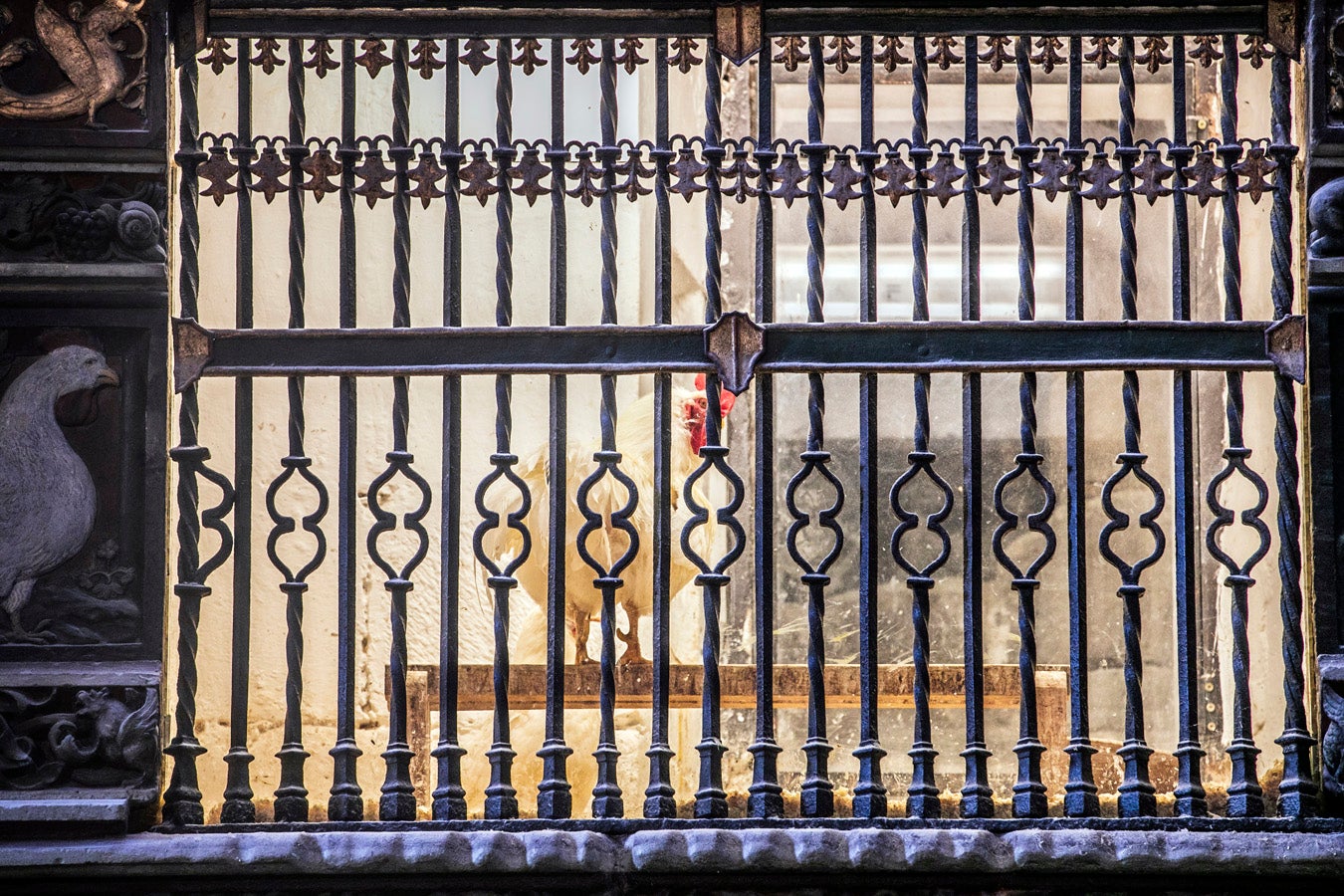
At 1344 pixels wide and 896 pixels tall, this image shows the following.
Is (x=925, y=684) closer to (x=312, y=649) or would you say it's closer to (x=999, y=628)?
(x=999, y=628)

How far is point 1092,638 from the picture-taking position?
5.04 meters

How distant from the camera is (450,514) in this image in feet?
10.8

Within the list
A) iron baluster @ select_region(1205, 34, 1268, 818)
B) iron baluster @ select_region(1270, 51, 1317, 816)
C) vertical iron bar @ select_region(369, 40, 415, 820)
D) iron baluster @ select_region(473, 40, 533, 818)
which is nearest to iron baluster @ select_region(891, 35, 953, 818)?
iron baluster @ select_region(1205, 34, 1268, 818)

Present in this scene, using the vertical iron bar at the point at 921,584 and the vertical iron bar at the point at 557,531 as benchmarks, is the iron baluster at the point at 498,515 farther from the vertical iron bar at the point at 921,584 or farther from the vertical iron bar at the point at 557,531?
the vertical iron bar at the point at 921,584

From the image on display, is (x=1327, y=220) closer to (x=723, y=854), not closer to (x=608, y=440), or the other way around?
(x=608, y=440)

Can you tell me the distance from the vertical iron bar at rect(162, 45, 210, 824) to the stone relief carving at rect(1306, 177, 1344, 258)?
230cm

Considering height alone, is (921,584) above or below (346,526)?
below

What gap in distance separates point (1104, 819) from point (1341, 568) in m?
0.71

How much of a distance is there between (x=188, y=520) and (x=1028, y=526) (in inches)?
67.8

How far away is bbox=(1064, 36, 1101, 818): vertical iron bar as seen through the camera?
3.23m

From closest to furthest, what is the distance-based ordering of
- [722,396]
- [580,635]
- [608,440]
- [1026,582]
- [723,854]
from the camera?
[723,854] < [1026,582] < [608,440] < [580,635] < [722,396]

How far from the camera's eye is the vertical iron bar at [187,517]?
3.22m

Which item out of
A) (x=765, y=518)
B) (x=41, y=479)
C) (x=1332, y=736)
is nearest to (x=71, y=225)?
(x=41, y=479)

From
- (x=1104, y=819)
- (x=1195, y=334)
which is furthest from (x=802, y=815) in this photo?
(x=1195, y=334)
